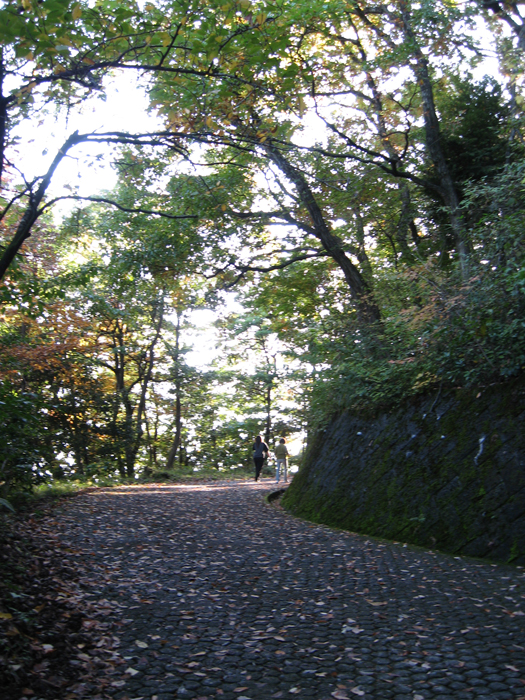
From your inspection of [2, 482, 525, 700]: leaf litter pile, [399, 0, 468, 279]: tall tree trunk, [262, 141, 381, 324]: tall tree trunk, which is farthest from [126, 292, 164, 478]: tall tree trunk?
[399, 0, 468, 279]: tall tree trunk

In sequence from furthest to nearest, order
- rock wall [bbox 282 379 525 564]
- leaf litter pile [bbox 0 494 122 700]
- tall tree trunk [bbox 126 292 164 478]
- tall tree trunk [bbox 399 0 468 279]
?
tall tree trunk [bbox 126 292 164 478]
tall tree trunk [bbox 399 0 468 279]
rock wall [bbox 282 379 525 564]
leaf litter pile [bbox 0 494 122 700]

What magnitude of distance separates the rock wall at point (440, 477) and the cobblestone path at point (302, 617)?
0.38 meters

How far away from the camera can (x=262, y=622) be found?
4703 mm

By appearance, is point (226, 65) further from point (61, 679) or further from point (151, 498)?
point (151, 498)

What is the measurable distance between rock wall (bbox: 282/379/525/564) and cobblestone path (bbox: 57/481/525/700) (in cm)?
38

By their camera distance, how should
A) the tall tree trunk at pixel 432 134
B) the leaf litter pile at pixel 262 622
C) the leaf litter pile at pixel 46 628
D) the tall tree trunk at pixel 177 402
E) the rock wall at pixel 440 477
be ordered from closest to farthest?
1. the leaf litter pile at pixel 46 628
2. the leaf litter pile at pixel 262 622
3. the rock wall at pixel 440 477
4. the tall tree trunk at pixel 432 134
5. the tall tree trunk at pixel 177 402

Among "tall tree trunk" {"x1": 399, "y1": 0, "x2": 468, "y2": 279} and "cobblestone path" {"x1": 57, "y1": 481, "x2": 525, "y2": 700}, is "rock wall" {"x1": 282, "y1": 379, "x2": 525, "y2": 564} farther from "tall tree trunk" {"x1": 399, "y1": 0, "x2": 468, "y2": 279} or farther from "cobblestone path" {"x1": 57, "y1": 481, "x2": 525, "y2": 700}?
"tall tree trunk" {"x1": 399, "y1": 0, "x2": 468, "y2": 279}

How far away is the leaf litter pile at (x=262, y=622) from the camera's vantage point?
3.46 meters

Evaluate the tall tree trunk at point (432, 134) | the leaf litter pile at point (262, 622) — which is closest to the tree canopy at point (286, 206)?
the tall tree trunk at point (432, 134)

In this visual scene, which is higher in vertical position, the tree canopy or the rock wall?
the tree canopy

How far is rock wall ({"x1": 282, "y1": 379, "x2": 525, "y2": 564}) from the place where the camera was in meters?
6.50

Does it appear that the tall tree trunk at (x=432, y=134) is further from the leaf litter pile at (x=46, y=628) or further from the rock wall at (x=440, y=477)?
the leaf litter pile at (x=46, y=628)

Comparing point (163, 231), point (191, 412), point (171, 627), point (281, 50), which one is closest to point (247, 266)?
point (163, 231)

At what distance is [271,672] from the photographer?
147 inches
